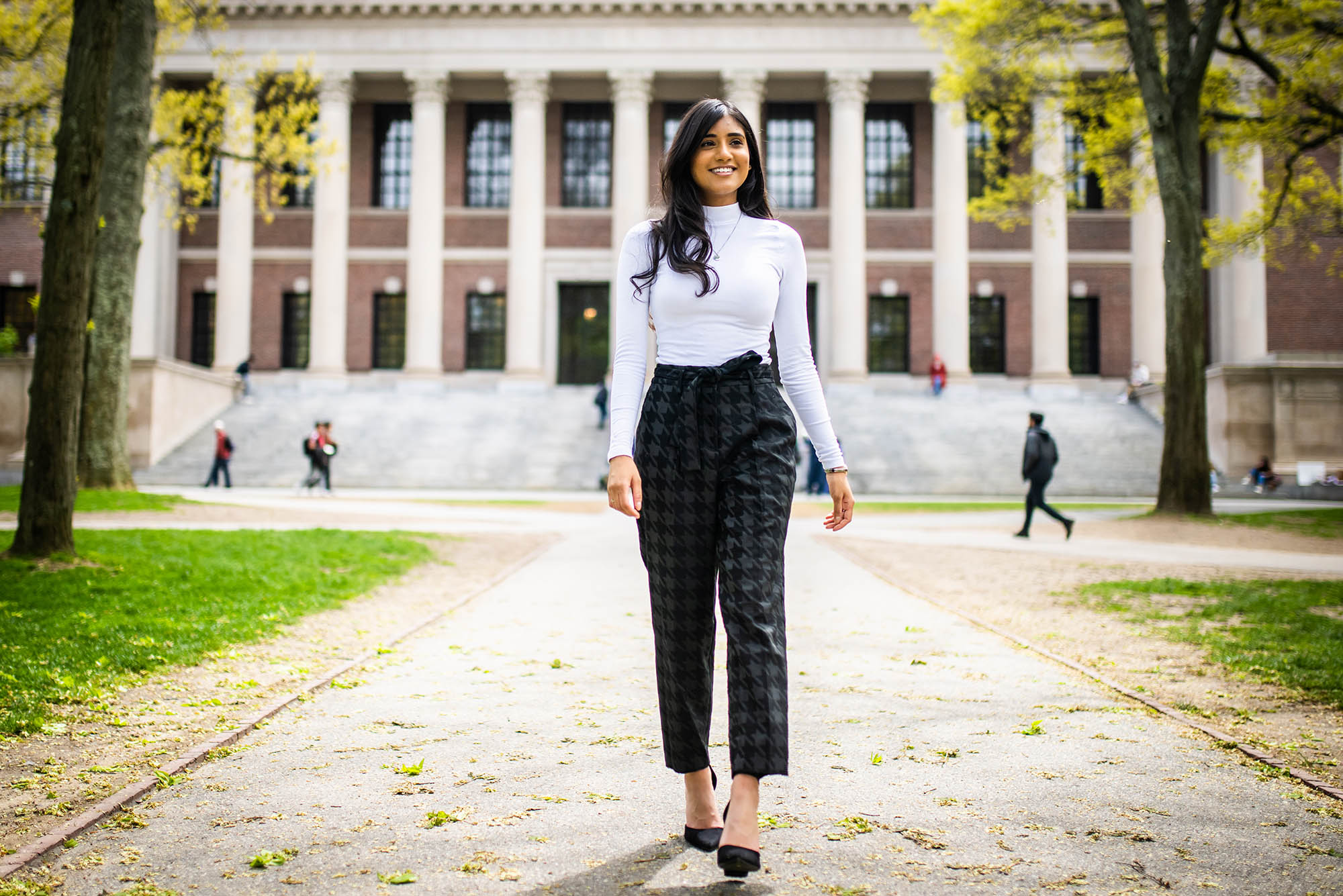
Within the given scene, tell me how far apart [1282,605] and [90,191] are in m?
9.54

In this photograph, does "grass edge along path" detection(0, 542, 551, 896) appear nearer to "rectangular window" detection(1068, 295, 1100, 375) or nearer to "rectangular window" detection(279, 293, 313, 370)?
"rectangular window" detection(279, 293, 313, 370)

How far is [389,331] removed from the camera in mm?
38812

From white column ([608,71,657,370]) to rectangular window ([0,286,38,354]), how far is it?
20.4 m

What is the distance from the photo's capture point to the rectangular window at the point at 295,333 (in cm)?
3872

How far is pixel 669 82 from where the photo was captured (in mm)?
38250

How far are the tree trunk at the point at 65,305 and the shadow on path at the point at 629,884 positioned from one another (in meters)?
7.03

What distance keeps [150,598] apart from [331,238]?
3111 cm

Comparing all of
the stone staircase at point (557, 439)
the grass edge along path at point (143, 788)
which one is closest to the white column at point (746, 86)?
the stone staircase at point (557, 439)

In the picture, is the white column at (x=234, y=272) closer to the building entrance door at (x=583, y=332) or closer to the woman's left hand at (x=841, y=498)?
the building entrance door at (x=583, y=332)

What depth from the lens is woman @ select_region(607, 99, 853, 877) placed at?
9.57ft

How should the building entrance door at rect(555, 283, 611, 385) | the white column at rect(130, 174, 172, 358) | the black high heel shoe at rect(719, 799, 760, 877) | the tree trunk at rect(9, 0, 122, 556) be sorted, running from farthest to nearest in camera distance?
the building entrance door at rect(555, 283, 611, 385) → the white column at rect(130, 174, 172, 358) → the tree trunk at rect(9, 0, 122, 556) → the black high heel shoe at rect(719, 799, 760, 877)

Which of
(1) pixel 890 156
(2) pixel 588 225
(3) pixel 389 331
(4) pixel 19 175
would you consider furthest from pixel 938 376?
(4) pixel 19 175

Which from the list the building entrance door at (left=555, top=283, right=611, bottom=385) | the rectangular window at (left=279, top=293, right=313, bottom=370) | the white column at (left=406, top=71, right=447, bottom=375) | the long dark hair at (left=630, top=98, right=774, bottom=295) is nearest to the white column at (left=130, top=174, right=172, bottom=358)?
the rectangular window at (left=279, top=293, right=313, bottom=370)

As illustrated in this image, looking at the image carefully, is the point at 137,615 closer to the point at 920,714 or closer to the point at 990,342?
the point at 920,714
